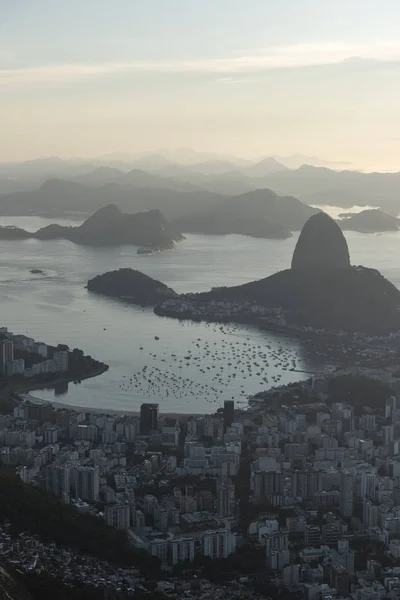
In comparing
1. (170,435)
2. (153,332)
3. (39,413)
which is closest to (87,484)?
(170,435)

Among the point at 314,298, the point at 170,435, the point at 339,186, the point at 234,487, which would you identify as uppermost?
the point at 339,186

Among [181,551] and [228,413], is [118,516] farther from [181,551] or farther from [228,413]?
[228,413]

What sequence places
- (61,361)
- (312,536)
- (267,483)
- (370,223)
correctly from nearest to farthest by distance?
1. (312,536)
2. (267,483)
3. (61,361)
4. (370,223)

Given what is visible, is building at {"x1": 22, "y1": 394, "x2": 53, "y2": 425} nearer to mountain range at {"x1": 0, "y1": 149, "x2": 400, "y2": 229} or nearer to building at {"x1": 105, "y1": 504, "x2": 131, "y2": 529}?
building at {"x1": 105, "y1": 504, "x2": 131, "y2": 529}

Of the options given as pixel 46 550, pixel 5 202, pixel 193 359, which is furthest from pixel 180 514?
pixel 5 202

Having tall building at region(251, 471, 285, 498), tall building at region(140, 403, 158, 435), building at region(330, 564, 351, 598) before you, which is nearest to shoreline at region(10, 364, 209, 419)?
tall building at region(140, 403, 158, 435)

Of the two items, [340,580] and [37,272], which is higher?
[37,272]
